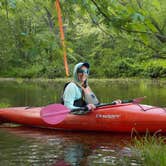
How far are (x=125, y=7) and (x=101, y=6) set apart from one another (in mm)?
378

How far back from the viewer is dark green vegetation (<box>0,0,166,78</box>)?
11.7 ft

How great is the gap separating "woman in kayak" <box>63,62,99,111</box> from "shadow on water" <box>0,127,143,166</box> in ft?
1.86

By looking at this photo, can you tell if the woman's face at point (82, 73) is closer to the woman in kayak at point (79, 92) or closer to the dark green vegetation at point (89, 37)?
the woman in kayak at point (79, 92)

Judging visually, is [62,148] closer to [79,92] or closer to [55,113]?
[55,113]

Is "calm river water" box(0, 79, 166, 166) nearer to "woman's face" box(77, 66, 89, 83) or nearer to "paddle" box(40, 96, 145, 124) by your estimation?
"paddle" box(40, 96, 145, 124)

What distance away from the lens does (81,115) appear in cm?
777

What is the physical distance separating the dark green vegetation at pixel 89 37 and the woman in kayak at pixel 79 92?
2.50 feet

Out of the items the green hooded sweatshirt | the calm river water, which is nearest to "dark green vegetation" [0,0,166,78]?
the green hooded sweatshirt

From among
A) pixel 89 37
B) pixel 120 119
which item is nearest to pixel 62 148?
pixel 120 119

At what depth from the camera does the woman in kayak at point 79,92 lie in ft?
26.1

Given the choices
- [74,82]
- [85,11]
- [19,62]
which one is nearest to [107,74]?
[19,62]

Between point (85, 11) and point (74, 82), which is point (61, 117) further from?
point (85, 11)

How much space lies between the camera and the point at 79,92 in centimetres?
807

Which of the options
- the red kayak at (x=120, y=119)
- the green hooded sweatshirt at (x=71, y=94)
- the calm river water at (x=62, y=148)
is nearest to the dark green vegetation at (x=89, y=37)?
the green hooded sweatshirt at (x=71, y=94)
